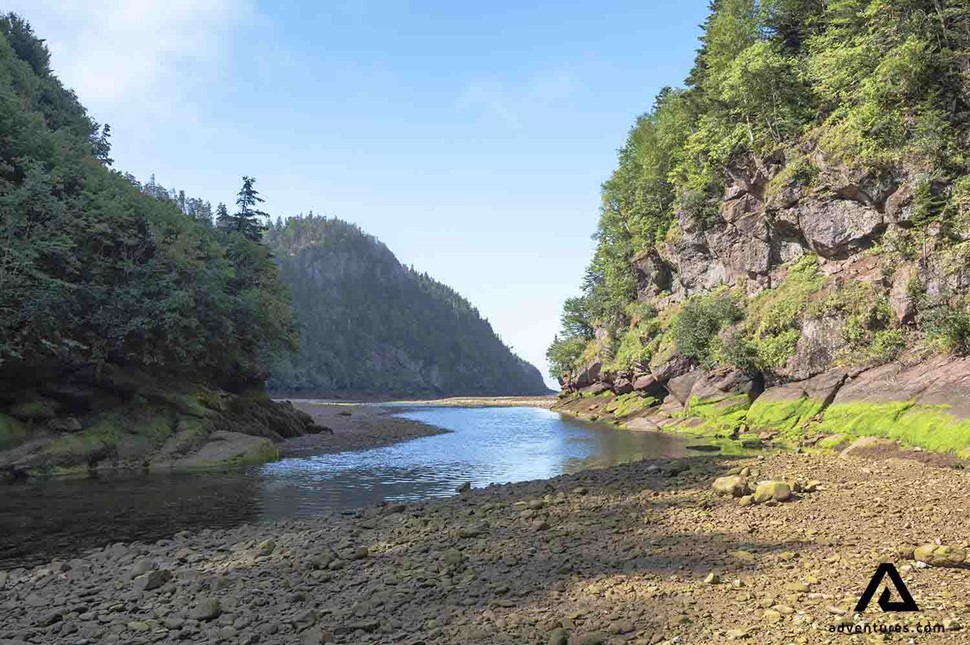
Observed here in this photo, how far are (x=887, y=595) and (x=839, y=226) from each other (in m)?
39.2

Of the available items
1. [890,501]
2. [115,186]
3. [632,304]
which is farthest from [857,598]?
[632,304]

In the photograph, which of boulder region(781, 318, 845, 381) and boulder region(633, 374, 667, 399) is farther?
boulder region(633, 374, 667, 399)

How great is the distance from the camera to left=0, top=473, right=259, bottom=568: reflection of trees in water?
15789 mm

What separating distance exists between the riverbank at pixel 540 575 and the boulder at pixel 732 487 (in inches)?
13.9

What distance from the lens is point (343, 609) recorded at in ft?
29.9

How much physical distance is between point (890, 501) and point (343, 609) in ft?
39.3

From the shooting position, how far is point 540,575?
9773 mm

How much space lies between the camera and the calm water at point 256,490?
17.0 metres

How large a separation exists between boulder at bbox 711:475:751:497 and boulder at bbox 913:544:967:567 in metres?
5.34

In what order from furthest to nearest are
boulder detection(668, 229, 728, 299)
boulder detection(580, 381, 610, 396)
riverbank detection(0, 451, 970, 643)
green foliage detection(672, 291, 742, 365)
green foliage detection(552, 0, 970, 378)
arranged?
boulder detection(580, 381, 610, 396) → boulder detection(668, 229, 728, 299) → green foliage detection(672, 291, 742, 365) → green foliage detection(552, 0, 970, 378) → riverbank detection(0, 451, 970, 643)

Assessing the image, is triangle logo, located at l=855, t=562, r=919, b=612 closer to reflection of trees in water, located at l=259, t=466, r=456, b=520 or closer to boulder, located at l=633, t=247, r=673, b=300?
reflection of trees in water, located at l=259, t=466, r=456, b=520

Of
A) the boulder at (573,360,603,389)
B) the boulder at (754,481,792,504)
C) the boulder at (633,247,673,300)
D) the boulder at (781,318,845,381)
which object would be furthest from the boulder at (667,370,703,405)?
the boulder at (754,481,792,504)

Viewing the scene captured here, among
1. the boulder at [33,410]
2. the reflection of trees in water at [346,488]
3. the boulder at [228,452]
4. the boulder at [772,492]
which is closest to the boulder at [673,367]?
the reflection of trees in water at [346,488]

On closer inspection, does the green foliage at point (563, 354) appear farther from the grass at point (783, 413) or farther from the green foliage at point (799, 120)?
the grass at point (783, 413)
